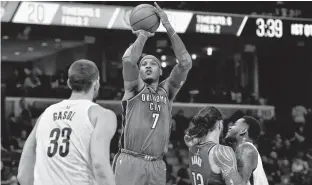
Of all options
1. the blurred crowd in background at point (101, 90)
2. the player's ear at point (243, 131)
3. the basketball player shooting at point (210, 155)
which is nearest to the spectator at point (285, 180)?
the blurred crowd in background at point (101, 90)

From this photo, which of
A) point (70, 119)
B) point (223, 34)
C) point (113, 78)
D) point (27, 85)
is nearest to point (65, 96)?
point (27, 85)

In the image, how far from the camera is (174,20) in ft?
53.0

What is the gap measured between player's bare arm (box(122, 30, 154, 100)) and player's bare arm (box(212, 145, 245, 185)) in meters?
1.41

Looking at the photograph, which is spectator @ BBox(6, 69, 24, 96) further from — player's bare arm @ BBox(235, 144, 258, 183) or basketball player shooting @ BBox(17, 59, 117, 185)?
basketball player shooting @ BBox(17, 59, 117, 185)

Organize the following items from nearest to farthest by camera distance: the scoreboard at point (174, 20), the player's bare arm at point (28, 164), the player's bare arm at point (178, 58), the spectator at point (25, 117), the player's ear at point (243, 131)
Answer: the player's bare arm at point (28, 164)
the player's ear at point (243, 131)
the player's bare arm at point (178, 58)
the scoreboard at point (174, 20)
the spectator at point (25, 117)

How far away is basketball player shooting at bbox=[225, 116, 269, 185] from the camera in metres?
5.67

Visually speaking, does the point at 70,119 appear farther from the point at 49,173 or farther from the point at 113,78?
the point at 113,78

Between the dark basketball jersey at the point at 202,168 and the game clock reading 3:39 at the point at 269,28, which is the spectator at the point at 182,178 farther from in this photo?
the dark basketball jersey at the point at 202,168

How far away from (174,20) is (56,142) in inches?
483

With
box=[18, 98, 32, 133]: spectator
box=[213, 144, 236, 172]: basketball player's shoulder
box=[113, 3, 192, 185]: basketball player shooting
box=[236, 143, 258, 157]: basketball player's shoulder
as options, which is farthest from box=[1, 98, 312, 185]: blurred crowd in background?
box=[213, 144, 236, 172]: basketball player's shoulder

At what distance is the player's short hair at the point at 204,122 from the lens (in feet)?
17.3

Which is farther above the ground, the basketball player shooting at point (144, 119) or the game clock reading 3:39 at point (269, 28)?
the game clock reading 3:39 at point (269, 28)

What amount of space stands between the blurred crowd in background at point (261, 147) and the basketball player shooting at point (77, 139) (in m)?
9.97

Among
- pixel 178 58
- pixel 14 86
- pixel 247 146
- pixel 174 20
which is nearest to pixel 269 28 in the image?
pixel 174 20
